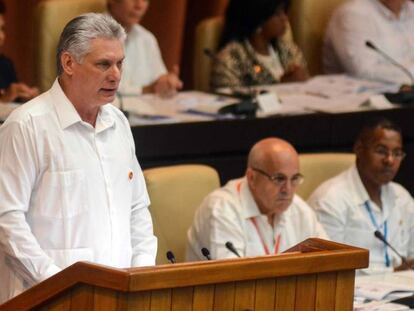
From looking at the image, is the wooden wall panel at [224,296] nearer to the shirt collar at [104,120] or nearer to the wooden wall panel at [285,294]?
the wooden wall panel at [285,294]

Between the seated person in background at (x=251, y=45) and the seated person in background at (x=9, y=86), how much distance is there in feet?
4.14

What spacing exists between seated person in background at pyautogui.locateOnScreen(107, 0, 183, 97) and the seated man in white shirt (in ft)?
5.53

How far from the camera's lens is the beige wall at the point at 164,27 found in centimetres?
823

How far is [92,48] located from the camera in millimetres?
3457

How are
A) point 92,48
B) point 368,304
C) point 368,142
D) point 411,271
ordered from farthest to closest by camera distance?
point 368,142 → point 411,271 → point 368,304 → point 92,48

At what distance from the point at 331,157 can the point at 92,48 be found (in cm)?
236

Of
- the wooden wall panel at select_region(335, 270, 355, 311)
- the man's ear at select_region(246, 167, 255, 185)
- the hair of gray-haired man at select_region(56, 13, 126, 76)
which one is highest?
the hair of gray-haired man at select_region(56, 13, 126, 76)

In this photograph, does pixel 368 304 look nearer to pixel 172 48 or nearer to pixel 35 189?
pixel 35 189

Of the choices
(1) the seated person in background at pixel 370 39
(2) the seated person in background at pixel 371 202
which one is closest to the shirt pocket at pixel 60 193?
(2) the seated person in background at pixel 371 202

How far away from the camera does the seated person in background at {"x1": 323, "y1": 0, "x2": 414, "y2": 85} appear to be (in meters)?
7.57

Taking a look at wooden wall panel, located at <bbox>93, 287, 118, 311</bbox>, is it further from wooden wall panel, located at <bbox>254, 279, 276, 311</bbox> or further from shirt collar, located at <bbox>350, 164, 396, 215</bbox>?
shirt collar, located at <bbox>350, 164, 396, 215</bbox>

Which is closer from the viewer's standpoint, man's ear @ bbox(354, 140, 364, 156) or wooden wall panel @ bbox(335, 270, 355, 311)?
wooden wall panel @ bbox(335, 270, 355, 311)

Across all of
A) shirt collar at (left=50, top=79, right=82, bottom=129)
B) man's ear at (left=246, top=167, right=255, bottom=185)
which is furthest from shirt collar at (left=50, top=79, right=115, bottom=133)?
man's ear at (left=246, top=167, right=255, bottom=185)

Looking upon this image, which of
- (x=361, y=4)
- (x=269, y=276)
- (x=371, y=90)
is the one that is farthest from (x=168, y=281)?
(x=361, y=4)
